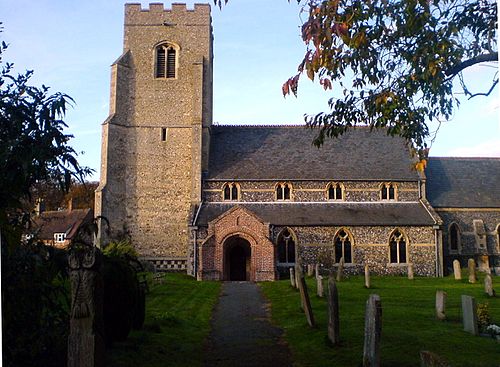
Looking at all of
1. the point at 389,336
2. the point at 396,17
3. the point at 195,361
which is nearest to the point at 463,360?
the point at 389,336

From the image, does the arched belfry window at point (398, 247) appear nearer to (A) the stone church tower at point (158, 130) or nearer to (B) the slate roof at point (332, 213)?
(B) the slate roof at point (332, 213)

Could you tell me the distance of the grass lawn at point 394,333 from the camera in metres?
8.98

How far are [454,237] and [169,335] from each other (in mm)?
25917

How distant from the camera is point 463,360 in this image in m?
8.70

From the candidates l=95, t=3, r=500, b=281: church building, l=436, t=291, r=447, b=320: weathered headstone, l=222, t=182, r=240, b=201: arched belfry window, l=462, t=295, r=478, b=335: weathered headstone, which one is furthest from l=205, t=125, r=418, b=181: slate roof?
l=462, t=295, r=478, b=335: weathered headstone

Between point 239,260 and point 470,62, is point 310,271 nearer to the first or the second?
point 239,260

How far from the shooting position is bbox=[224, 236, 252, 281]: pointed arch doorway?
29188 millimetres

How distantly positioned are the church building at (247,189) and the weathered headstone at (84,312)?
2061 cm

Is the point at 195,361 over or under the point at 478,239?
under

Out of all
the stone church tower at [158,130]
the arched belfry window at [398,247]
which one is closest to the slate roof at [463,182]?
the arched belfry window at [398,247]

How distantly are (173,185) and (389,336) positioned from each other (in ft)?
77.5

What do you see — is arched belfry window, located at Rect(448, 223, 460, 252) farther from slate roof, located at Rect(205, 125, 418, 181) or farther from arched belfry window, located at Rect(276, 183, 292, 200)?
arched belfry window, located at Rect(276, 183, 292, 200)

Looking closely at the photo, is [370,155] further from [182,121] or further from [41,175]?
[41,175]

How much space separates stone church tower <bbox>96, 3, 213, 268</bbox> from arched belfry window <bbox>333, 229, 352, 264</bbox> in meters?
8.62
